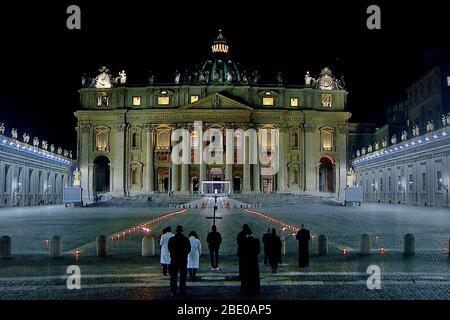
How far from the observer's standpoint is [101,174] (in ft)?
396

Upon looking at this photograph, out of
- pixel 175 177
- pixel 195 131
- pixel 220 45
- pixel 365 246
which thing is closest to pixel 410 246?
pixel 365 246

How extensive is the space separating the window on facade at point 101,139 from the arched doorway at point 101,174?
2524 mm

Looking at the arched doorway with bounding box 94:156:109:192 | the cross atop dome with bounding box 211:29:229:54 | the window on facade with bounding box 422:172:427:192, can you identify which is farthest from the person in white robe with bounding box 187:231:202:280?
the cross atop dome with bounding box 211:29:229:54

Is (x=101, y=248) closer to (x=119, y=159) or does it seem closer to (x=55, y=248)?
(x=55, y=248)

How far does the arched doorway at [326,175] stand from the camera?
119812 mm

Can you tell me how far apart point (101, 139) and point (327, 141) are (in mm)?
41004

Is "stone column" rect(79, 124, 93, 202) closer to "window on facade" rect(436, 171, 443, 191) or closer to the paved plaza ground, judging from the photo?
"window on facade" rect(436, 171, 443, 191)

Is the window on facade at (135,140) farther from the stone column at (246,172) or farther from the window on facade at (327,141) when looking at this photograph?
the window on facade at (327,141)

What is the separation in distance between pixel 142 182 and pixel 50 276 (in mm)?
95189

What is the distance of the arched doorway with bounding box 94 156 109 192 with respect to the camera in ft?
382

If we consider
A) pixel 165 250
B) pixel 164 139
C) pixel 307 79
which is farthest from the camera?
pixel 307 79

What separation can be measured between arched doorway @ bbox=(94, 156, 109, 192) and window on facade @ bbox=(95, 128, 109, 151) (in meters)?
2.52
